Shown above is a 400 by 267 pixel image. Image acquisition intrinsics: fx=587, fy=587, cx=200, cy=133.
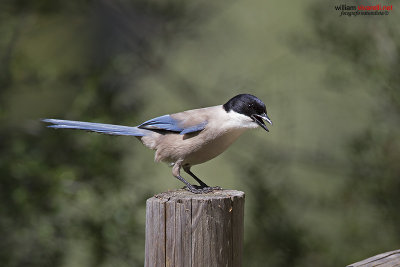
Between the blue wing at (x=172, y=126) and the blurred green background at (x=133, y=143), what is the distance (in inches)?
63.1

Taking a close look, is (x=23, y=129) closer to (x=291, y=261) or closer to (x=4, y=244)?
(x=4, y=244)

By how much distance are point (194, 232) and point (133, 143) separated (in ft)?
11.0

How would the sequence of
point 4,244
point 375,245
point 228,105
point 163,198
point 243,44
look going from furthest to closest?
point 243,44 → point 375,245 → point 4,244 → point 228,105 → point 163,198

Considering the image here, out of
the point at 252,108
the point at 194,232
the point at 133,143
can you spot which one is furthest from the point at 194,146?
the point at 133,143

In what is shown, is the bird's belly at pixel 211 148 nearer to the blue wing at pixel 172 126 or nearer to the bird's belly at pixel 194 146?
the bird's belly at pixel 194 146

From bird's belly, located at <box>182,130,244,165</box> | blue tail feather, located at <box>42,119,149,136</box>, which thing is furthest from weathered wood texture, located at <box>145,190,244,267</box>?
blue tail feather, located at <box>42,119,149,136</box>

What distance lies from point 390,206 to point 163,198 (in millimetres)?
3312

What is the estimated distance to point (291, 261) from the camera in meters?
5.54

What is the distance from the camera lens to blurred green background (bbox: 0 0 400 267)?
5.30 meters

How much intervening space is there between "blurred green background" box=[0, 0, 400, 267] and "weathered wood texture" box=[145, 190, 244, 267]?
2.49 m

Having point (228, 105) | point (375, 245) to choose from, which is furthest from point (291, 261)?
point (228, 105)

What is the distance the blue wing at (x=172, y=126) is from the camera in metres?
3.58

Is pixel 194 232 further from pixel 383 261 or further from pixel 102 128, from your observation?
pixel 102 128

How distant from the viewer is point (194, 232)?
271 cm
